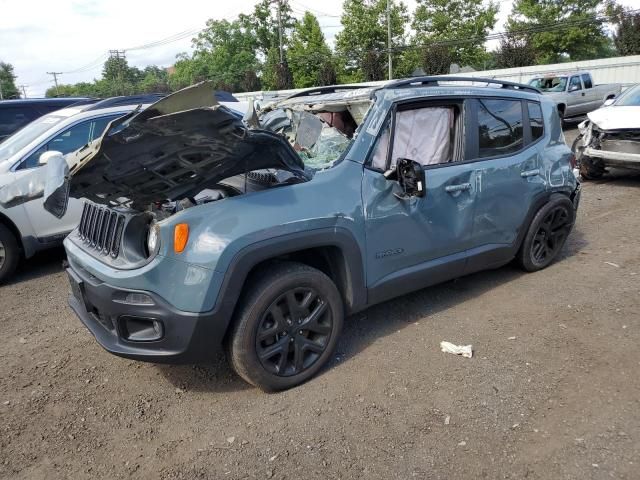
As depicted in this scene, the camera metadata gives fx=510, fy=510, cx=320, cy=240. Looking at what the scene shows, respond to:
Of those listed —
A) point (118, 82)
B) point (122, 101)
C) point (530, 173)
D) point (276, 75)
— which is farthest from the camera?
point (118, 82)

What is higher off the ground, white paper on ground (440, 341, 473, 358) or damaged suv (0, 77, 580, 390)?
damaged suv (0, 77, 580, 390)

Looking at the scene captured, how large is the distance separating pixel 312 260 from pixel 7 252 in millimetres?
3725

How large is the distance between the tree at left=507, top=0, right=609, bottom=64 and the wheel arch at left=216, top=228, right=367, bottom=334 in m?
43.7

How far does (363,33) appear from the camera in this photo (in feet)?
157

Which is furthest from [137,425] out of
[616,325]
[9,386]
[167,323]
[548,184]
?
[548,184]

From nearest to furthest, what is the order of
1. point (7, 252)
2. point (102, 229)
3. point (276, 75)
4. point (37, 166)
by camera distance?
1. point (102, 229)
2. point (7, 252)
3. point (37, 166)
4. point (276, 75)

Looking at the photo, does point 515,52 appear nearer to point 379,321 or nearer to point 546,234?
point 546,234

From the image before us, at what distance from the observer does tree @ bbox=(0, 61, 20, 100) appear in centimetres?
9588

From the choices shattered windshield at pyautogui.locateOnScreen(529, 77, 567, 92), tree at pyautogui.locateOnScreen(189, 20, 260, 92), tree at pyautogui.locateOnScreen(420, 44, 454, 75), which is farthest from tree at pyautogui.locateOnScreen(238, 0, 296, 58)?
shattered windshield at pyautogui.locateOnScreen(529, 77, 567, 92)

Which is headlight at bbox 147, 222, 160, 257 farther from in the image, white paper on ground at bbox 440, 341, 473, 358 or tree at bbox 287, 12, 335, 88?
tree at bbox 287, 12, 335, 88

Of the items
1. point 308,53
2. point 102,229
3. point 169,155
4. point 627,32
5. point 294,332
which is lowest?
point 294,332

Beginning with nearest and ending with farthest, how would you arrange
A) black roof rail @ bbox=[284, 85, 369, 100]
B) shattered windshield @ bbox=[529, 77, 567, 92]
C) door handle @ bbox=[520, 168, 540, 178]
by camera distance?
door handle @ bbox=[520, 168, 540, 178]
black roof rail @ bbox=[284, 85, 369, 100]
shattered windshield @ bbox=[529, 77, 567, 92]

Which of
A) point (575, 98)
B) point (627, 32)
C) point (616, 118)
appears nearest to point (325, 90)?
point (616, 118)

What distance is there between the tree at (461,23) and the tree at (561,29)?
371cm
